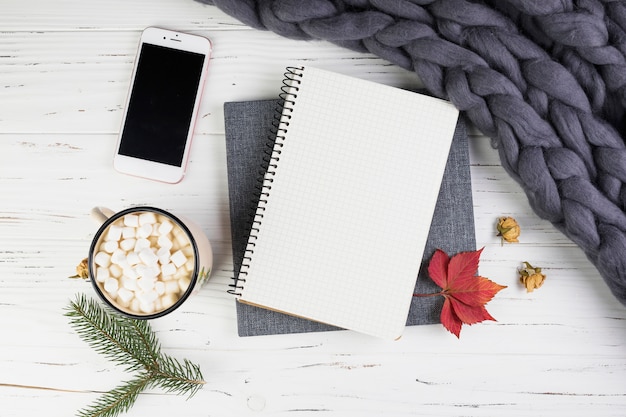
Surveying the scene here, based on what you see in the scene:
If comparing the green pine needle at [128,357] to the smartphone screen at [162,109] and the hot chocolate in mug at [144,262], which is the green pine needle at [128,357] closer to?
the hot chocolate in mug at [144,262]

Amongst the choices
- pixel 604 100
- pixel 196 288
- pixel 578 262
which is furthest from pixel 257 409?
pixel 604 100

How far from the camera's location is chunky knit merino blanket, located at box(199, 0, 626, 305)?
2.10ft

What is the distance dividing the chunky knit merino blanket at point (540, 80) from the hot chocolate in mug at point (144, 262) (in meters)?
0.28

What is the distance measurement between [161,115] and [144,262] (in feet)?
0.64

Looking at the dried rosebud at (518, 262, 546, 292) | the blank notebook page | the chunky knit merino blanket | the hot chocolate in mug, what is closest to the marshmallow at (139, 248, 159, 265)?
the hot chocolate in mug

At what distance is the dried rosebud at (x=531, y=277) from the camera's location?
2.29ft

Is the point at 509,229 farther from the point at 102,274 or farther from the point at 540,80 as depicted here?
the point at 102,274

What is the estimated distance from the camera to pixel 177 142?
0.72 meters

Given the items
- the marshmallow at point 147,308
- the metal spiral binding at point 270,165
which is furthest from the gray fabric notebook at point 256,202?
the marshmallow at point 147,308

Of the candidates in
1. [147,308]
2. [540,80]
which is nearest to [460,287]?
[540,80]

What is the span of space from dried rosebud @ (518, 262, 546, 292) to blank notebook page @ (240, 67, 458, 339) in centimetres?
13

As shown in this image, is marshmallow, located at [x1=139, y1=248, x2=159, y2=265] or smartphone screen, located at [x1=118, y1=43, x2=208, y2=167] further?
smartphone screen, located at [x1=118, y1=43, x2=208, y2=167]

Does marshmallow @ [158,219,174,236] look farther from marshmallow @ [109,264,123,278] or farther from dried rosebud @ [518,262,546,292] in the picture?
dried rosebud @ [518,262,546,292]

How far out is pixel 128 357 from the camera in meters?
0.70
